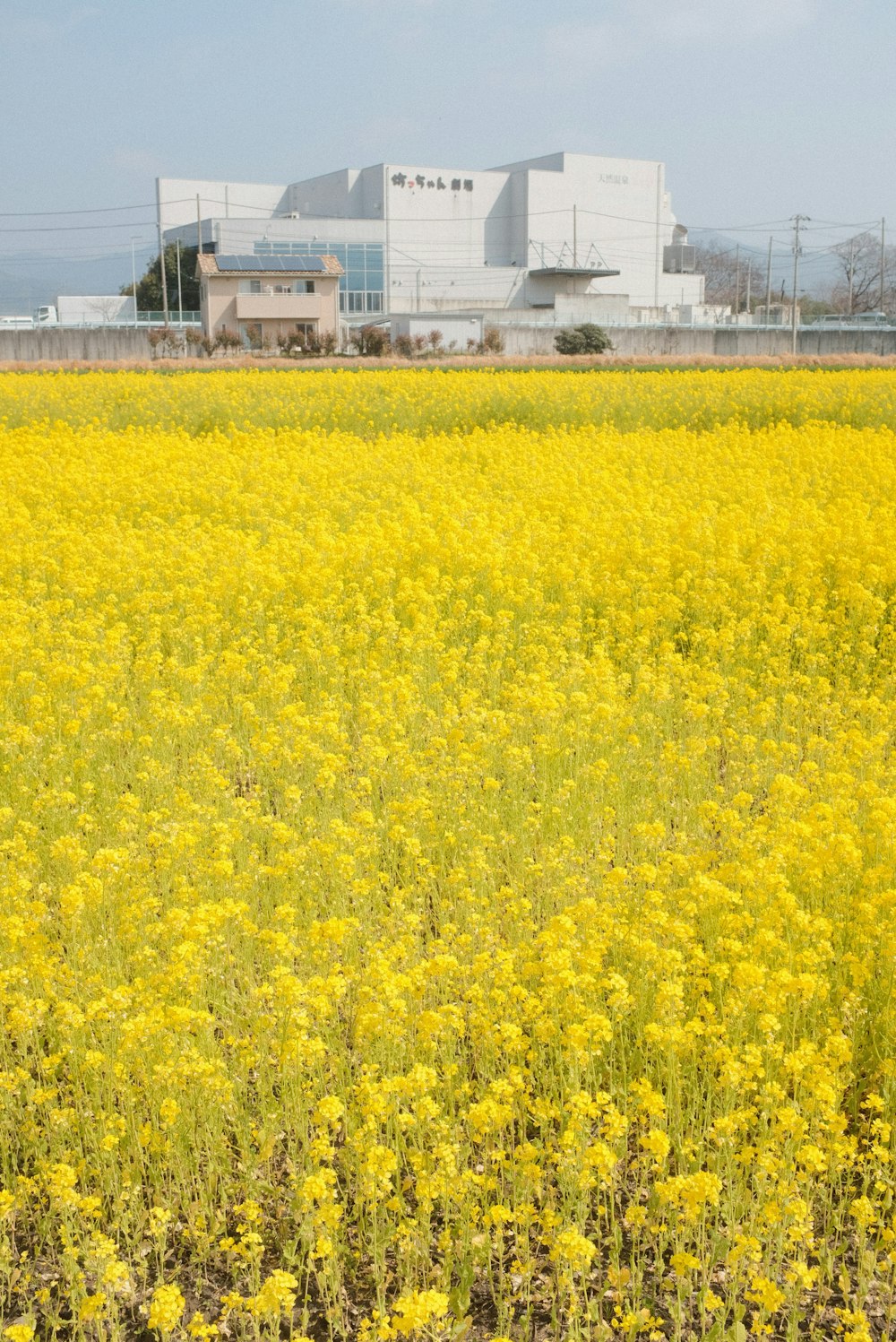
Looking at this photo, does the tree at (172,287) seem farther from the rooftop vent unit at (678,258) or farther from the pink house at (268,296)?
the rooftop vent unit at (678,258)

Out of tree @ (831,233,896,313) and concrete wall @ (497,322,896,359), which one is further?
tree @ (831,233,896,313)

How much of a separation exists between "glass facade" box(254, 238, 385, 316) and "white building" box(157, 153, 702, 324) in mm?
83

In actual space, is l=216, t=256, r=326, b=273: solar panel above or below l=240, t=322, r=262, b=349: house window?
above

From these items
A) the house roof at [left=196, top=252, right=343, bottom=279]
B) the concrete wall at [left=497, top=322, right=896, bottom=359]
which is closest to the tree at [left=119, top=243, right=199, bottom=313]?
the house roof at [left=196, top=252, right=343, bottom=279]

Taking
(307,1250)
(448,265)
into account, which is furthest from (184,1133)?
(448,265)

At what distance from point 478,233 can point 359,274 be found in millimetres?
13118

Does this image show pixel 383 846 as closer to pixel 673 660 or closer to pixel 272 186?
pixel 673 660

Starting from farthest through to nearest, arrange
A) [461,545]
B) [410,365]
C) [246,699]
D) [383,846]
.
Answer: [410,365] → [461,545] → [246,699] → [383,846]

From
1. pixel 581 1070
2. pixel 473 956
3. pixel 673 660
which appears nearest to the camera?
pixel 581 1070

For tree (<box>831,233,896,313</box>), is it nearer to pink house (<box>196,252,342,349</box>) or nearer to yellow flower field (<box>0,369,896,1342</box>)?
pink house (<box>196,252,342,349</box>)

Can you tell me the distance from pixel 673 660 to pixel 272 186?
3748 inches

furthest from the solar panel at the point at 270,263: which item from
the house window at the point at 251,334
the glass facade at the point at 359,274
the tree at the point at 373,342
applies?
the tree at the point at 373,342

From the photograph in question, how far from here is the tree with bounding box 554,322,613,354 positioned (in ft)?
157

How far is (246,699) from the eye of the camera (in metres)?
6.49
